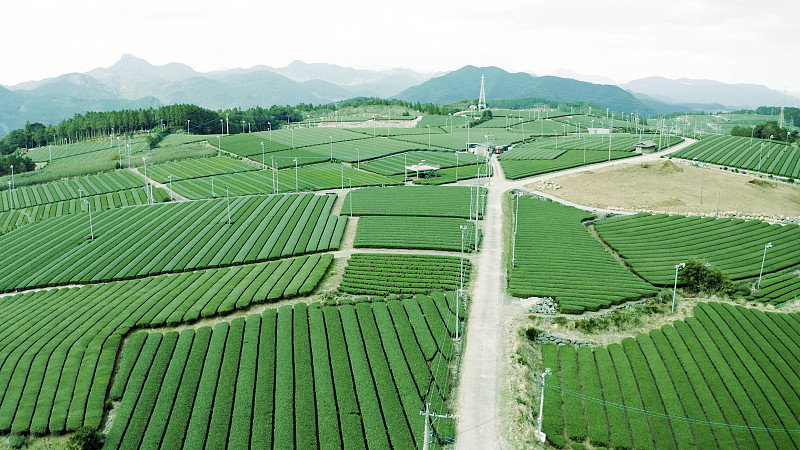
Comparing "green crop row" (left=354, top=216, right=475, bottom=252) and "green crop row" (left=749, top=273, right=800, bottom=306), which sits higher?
"green crop row" (left=354, top=216, right=475, bottom=252)

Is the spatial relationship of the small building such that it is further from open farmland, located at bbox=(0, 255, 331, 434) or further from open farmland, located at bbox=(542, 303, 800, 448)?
open farmland, located at bbox=(0, 255, 331, 434)

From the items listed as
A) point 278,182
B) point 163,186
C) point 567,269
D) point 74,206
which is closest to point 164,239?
point 74,206

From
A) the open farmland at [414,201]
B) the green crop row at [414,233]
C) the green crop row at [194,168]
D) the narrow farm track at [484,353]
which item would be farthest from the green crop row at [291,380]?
the green crop row at [194,168]

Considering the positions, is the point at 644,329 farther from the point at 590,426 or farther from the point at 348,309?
the point at 348,309

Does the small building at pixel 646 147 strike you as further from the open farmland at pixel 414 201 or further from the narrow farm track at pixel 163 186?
the narrow farm track at pixel 163 186

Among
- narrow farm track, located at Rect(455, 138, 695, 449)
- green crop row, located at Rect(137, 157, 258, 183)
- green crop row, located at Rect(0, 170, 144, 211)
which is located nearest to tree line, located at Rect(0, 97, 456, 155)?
green crop row, located at Rect(137, 157, 258, 183)
